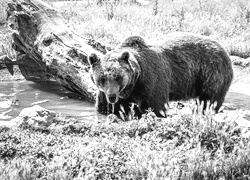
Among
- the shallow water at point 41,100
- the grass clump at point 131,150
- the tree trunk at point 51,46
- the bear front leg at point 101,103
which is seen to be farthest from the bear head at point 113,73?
the tree trunk at point 51,46

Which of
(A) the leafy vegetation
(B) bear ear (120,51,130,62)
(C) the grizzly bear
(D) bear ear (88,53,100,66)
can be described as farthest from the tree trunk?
(A) the leafy vegetation

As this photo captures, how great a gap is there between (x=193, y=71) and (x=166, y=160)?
349 centimetres

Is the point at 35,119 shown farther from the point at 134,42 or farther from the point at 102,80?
the point at 134,42

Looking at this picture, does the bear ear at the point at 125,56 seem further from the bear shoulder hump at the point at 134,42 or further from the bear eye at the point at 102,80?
the bear shoulder hump at the point at 134,42

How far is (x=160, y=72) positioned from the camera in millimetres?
6621

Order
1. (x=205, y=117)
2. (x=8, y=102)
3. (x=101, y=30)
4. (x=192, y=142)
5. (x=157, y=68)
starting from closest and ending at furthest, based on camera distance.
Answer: (x=192, y=142), (x=205, y=117), (x=157, y=68), (x=8, y=102), (x=101, y=30)

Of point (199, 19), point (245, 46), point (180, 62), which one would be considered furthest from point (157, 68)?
point (199, 19)

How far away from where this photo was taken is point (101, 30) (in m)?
12.9

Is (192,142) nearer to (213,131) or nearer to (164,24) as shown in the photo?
(213,131)

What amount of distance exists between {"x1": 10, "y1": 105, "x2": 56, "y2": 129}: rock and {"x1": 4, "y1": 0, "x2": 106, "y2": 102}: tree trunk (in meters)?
2.17

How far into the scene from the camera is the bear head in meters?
5.94

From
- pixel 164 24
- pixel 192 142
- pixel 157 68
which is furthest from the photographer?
pixel 164 24

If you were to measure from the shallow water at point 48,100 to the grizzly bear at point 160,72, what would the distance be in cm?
100

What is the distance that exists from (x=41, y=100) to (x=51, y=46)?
1.16m
